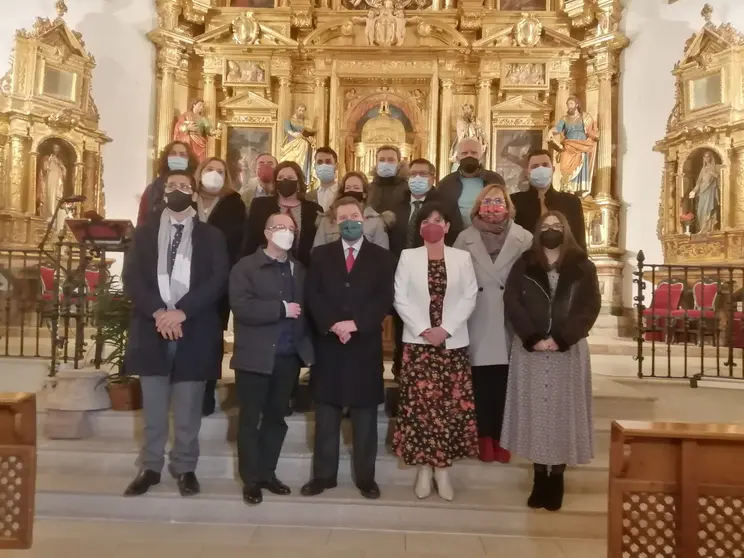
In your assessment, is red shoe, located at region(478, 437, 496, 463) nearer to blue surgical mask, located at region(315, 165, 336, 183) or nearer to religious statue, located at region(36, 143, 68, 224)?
blue surgical mask, located at region(315, 165, 336, 183)

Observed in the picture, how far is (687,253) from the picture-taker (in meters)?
10.4

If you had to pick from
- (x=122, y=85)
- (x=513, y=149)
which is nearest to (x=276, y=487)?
(x=513, y=149)

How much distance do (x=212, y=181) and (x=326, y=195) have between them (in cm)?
89

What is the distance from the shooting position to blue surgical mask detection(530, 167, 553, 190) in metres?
4.15

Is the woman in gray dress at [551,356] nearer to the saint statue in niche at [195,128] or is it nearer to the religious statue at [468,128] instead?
the religious statue at [468,128]

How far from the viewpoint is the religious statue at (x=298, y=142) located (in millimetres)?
11758

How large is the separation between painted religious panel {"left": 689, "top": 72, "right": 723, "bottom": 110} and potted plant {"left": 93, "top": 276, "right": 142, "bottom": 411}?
9.91 meters

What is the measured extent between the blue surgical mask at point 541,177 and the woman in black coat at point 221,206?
6.69ft

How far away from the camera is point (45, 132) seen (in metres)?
10.6

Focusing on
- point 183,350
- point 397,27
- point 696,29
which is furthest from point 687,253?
point 183,350

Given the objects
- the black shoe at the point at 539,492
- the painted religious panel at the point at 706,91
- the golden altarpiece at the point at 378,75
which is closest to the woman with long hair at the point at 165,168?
the black shoe at the point at 539,492

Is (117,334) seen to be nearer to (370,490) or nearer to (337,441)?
(337,441)

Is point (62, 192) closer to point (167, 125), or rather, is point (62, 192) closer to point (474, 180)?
point (167, 125)

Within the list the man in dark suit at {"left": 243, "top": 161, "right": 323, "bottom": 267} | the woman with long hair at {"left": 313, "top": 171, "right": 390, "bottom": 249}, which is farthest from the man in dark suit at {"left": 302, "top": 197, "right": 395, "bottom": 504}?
the man in dark suit at {"left": 243, "top": 161, "right": 323, "bottom": 267}
